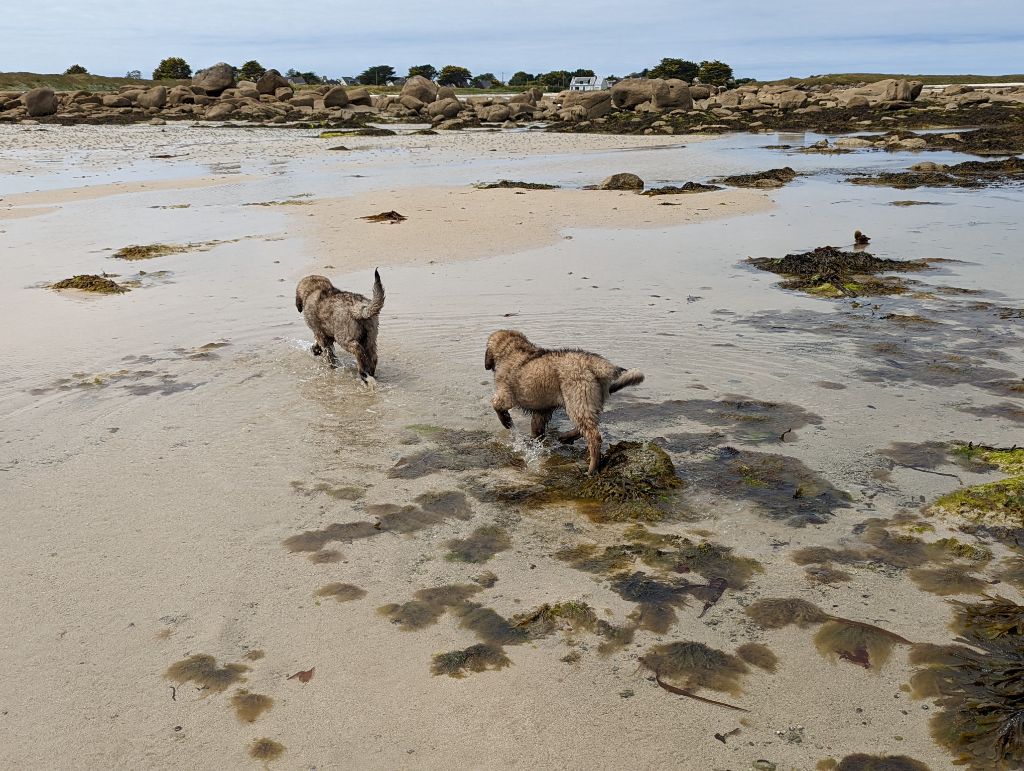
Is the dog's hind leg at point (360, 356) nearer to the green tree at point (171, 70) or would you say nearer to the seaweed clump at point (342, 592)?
the seaweed clump at point (342, 592)

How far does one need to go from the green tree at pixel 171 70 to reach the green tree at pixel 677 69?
58077mm

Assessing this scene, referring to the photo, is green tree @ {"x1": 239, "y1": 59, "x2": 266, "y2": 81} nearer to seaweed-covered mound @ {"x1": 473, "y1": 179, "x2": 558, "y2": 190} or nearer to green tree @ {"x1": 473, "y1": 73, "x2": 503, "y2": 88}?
green tree @ {"x1": 473, "y1": 73, "x2": 503, "y2": 88}

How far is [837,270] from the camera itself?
13.3 meters

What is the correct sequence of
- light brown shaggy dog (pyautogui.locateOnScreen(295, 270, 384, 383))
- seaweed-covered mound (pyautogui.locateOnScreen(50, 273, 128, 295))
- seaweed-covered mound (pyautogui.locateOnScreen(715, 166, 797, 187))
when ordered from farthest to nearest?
seaweed-covered mound (pyautogui.locateOnScreen(715, 166, 797, 187)) < seaweed-covered mound (pyautogui.locateOnScreen(50, 273, 128, 295)) < light brown shaggy dog (pyautogui.locateOnScreen(295, 270, 384, 383))

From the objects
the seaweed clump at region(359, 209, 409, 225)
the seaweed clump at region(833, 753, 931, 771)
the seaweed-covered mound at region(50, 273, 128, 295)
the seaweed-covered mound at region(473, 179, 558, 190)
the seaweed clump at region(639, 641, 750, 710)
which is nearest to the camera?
the seaweed clump at region(833, 753, 931, 771)

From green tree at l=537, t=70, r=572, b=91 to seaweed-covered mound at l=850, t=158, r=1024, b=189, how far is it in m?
109

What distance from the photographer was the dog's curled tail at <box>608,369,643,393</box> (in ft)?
22.3

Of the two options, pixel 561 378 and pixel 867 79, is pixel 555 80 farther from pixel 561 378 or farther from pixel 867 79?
pixel 561 378

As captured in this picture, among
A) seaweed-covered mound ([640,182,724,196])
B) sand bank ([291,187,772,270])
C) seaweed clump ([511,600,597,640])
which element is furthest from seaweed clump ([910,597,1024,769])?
seaweed-covered mound ([640,182,724,196])

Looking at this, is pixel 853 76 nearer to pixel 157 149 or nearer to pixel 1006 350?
pixel 157 149

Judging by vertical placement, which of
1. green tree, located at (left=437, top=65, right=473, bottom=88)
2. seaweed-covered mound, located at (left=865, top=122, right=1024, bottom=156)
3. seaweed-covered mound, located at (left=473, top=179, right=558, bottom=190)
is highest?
green tree, located at (left=437, top=65, right=473, bottom=88)

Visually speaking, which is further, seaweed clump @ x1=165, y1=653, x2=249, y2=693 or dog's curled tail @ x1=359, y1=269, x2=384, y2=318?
dog's curled tail @ x1=359, y1=269, x2=384, y2=318

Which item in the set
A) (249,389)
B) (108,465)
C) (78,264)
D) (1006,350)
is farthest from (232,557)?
(78,264)

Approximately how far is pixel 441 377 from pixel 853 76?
4478 inches
